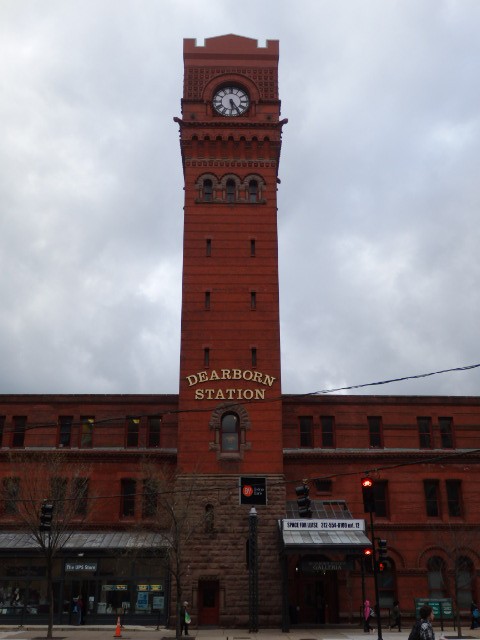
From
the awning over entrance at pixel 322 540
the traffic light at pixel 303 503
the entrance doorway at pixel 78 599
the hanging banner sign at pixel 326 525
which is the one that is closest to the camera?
the traffic light at pixel 303 503

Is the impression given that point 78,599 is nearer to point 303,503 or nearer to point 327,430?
point 327,430

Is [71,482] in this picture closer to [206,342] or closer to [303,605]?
[206,342]

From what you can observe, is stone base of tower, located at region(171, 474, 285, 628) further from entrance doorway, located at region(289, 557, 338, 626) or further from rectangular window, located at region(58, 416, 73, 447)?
rectangular window, located at region(58, 416, 73, 447)

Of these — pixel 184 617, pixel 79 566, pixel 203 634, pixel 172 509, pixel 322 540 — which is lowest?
pixel 203 634

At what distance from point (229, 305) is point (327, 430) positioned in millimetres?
10692

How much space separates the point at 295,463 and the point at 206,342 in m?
9.75

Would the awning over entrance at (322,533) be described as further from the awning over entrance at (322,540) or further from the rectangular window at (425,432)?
the rectangular window at (425,432)

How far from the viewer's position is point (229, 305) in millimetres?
42875

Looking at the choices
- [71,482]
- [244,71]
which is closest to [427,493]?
[71,482]

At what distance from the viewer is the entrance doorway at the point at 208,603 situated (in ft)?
121

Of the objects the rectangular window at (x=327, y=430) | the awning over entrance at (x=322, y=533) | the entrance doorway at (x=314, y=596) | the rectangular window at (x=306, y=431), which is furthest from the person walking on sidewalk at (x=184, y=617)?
the rectangular window at (x=327, y=430)

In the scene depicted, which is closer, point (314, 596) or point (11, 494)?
point (314, 596)

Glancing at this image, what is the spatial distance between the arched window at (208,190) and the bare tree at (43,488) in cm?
1958

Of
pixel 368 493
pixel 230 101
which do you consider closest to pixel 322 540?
pixel 368 493
